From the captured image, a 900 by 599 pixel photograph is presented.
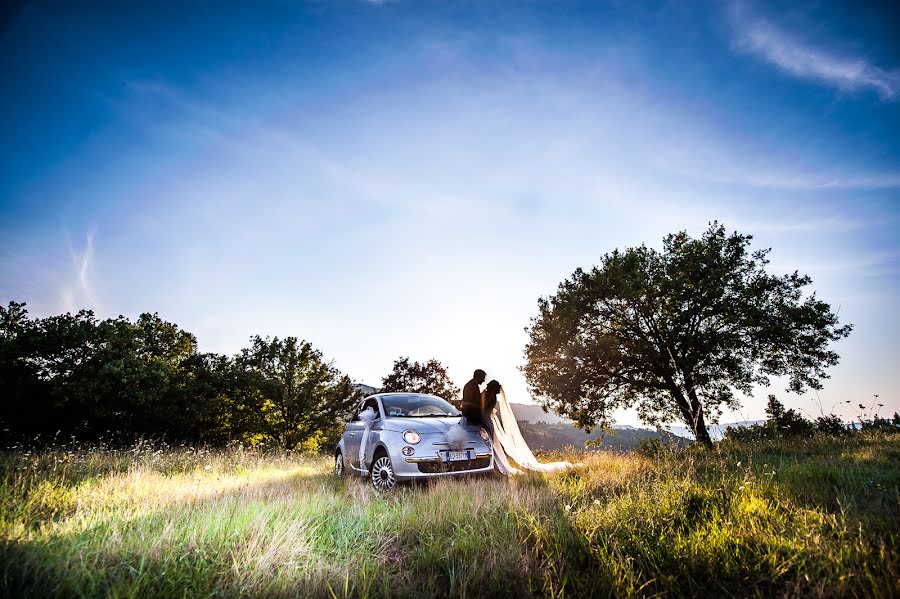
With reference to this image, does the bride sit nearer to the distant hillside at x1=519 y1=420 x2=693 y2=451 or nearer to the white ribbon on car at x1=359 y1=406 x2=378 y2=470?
the white ribbon on car at x1=359 y1=406 x2=378 y2=470

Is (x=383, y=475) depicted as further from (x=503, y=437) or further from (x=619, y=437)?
(x=619, y=437)

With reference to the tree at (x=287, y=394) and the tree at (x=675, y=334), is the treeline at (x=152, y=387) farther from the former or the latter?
the tree at (x=675, y=334)

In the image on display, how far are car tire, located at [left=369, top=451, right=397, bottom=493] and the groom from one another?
1624 mm

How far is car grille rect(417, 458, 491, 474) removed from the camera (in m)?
5.74

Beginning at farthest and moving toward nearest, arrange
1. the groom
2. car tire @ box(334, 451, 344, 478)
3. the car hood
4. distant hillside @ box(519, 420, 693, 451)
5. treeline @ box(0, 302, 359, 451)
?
treeline @ box(0, 302, 359, 451), distant hillside @ box(519, 420, 693, 451), car tire @ box(334, 451, 344, 478), the groom, the car hood

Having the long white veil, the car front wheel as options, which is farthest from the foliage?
the car front wheel

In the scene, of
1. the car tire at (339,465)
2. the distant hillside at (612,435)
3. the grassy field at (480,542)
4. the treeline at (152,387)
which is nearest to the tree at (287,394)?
the treeline at (152,387)

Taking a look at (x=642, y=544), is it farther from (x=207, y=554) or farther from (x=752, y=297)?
(x=752, y=297)

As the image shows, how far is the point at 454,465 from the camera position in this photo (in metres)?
5.93

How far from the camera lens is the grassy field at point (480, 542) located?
90.5 inches

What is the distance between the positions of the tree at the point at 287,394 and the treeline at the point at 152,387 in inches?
2.9

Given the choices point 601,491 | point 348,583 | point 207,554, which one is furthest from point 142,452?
point 601,491

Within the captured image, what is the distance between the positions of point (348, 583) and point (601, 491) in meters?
3.61

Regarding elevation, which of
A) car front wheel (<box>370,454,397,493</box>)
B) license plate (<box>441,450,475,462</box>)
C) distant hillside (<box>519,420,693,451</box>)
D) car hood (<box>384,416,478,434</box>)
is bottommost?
distant hillside (<box>519,420,693,451</box>)
